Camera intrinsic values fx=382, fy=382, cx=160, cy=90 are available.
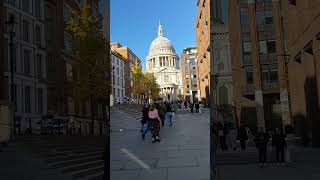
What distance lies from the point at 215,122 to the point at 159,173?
0.36 m

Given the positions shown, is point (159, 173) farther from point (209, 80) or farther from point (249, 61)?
point (249, 61)

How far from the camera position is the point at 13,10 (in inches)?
53.6

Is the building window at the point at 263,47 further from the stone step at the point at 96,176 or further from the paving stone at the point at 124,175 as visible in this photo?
the stone step at the point at 96,176

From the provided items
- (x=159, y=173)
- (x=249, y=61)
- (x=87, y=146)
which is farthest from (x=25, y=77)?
(x=249, y=61)

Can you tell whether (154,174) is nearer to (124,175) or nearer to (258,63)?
(124,175)

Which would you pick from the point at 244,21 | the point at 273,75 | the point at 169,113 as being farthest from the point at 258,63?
the point at 169,113

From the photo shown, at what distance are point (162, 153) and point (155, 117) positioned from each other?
0.19 m

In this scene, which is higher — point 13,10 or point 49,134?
point 13,10

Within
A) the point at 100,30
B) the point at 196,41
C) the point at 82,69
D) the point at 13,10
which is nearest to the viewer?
the point at 13,10

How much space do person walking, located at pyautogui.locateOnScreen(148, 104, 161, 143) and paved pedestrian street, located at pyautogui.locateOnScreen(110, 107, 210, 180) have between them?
0.09 feet

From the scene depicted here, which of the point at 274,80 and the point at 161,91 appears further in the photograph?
the point at 161,91

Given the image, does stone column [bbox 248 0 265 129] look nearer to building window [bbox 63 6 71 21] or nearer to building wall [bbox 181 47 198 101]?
building wall [bbox 181 47 198 101]

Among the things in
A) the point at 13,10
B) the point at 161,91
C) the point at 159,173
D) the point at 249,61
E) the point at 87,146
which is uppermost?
the point at 13,10

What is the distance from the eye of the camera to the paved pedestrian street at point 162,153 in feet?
5.93
